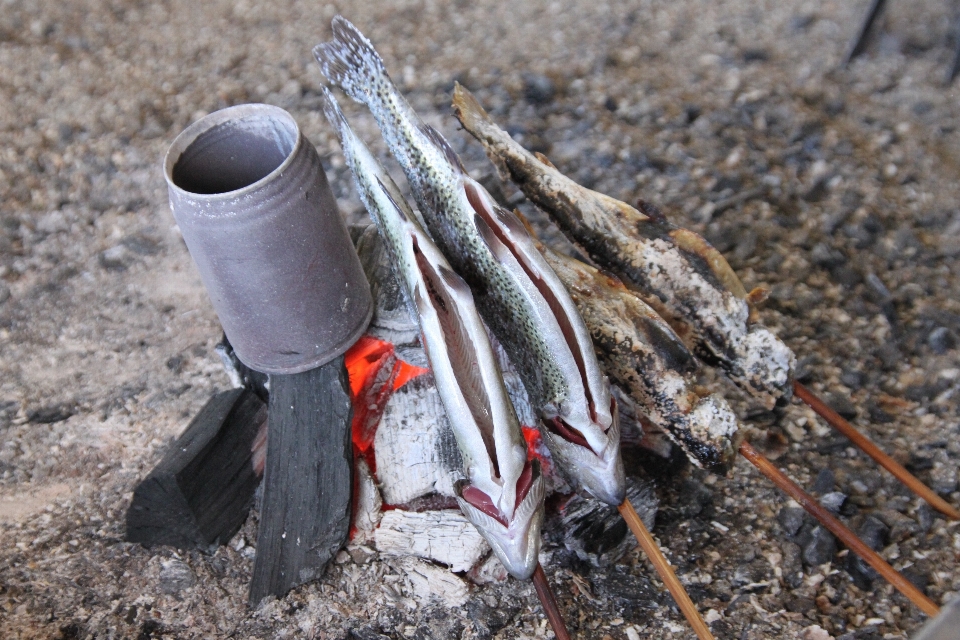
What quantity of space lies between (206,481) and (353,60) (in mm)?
1245

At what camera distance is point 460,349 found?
5.82 ft

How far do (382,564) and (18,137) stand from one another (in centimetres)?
321

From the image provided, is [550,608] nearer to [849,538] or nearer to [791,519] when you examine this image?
[849,538]

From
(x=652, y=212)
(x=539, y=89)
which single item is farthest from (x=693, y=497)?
(x=539, y=89)

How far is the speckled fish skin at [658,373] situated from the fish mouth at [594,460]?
18cm

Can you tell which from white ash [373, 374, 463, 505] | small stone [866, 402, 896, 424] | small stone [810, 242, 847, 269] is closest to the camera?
white ash [373, 374, 463, 505]

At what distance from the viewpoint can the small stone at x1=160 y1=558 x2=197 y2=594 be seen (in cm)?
224

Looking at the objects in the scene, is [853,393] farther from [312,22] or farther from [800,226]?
[312,22]

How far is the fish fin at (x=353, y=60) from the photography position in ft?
6.66

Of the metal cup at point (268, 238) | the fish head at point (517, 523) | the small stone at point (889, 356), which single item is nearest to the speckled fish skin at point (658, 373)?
the fish head at point (517, 523)

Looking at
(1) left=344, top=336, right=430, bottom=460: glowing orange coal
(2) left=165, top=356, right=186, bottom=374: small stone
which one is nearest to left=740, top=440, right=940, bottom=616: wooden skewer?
(1) left=344, top=336, right=430, bottom=460: glowing orange coal

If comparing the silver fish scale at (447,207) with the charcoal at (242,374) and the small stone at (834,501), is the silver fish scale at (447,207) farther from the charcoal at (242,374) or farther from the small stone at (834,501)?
the small stone at (834,501)

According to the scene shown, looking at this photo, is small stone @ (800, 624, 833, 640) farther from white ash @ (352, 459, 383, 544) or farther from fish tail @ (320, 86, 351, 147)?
fish tail @ (320, 86, 351, 147)

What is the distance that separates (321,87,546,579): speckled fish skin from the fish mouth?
108 mm
